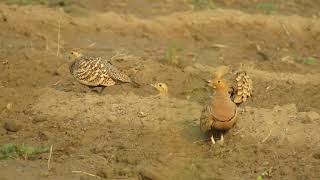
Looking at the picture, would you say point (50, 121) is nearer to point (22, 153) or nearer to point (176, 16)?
point (22, 153)

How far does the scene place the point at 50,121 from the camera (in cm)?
878

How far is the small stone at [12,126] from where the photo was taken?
8.62 metres

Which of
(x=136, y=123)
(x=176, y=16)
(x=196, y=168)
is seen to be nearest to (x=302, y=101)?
(x=136, y=123)

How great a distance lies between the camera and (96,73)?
9617 millimetres

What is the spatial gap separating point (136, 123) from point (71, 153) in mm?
1017

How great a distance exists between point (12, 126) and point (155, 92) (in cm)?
235

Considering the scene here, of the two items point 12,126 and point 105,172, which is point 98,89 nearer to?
point 12,126

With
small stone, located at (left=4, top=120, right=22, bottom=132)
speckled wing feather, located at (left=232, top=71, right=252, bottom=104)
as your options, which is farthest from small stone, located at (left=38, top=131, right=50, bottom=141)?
speckled wing feather, located at (left=232, top=71, right=252, bottom=104)

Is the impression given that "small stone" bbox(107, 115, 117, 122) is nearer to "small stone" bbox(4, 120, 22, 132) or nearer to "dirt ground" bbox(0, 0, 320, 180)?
"dirt ground" bbox(0, 0, 320, 180)

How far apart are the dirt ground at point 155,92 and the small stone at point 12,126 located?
0.02 m

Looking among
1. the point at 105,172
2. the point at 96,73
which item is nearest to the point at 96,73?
the point at 96,73

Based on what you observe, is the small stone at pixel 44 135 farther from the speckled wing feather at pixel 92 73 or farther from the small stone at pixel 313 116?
the small stone at pixel 313 116

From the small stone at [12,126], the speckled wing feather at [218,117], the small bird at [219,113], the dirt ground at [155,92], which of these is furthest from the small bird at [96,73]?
the speckled wing feather at [218,117]

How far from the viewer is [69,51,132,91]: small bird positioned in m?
9.62
